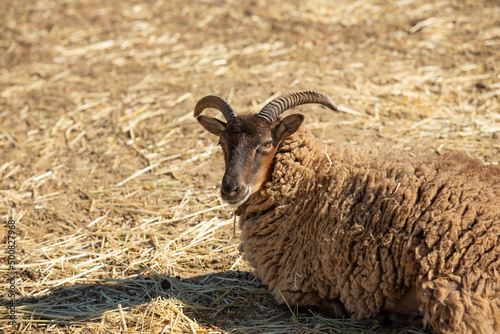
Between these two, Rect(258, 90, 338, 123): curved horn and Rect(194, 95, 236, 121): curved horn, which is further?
Rect(194, 95, 236, 121): curved horn

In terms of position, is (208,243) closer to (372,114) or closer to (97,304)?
(97,304)

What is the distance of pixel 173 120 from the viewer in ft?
30.9

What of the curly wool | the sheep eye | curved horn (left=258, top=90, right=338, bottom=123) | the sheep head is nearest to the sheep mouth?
the sheep head

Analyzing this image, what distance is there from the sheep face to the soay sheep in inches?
0.4

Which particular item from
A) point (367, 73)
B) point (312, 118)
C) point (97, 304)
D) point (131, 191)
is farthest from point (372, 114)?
point (97, 304)

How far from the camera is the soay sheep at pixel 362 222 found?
14.0 feet

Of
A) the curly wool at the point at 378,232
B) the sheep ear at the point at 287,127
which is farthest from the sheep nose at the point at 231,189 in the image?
the sheep ear at the point at 287,127

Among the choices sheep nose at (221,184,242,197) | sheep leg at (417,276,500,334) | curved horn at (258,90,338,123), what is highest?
curved horn at (258,90,338,123)

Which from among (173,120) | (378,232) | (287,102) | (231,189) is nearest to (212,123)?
(287,102)

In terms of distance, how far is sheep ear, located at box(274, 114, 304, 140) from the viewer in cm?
526

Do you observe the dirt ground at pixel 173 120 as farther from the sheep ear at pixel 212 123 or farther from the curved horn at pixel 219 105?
the curved horn at pixel 219 105

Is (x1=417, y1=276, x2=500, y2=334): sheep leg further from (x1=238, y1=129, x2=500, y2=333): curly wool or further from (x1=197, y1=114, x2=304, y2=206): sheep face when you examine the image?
(x1=197, y1=114, x2=304, y2=206): sheep face

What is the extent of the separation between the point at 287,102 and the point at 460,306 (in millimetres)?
2551

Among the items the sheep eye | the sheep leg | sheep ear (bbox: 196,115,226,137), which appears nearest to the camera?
the sheep leg
